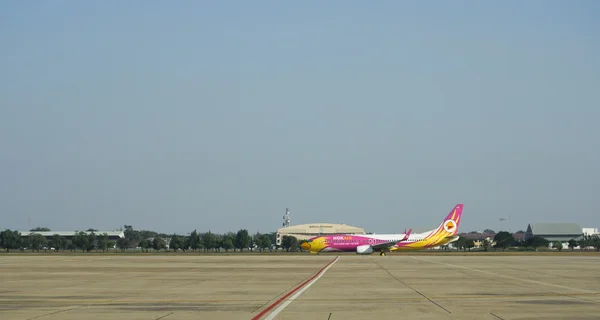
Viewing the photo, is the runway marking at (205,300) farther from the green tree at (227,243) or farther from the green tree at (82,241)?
the green tree at (227,243)

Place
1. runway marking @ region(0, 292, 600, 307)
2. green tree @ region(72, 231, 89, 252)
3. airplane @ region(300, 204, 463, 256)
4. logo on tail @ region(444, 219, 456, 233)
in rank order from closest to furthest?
1. runway marking @ region(0, 292, 600, 307)
2. airplane @ region(300, 204, 463, 256)
3. logo on tail @ region(444, 219, 456, 233)
4. green tree @ region(72, 231, 89, 252)

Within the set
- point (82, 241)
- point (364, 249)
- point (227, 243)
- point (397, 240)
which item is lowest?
point (364, 249)

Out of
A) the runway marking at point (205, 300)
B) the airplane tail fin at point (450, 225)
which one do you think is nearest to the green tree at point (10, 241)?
the airplane tail fin at point (450, 225)

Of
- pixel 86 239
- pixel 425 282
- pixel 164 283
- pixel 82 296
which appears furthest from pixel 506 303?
pixel 86 239

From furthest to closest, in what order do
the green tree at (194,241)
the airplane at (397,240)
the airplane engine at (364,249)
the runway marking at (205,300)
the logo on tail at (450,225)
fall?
the green tree at (194,241), the logo on tail at (450,225), the airplane at (397,240), the airplane engine at (364,249), the runway marking at (205,300)

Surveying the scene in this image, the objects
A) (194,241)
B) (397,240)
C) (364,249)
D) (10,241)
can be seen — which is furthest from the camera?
(194,241)

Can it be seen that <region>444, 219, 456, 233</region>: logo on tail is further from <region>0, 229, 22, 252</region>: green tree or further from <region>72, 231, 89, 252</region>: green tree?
<region>0, 229, 22, 252</region>: green tree

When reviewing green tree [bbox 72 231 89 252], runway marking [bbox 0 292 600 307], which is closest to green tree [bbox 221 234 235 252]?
green tree [bbox 72 231 89 252]

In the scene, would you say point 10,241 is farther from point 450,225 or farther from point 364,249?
point 450,225

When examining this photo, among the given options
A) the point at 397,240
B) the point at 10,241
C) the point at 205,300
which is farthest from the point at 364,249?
the point at 10,241

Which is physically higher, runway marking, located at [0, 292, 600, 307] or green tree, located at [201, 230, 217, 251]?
green tree, located at [201, 230, 217, 251]

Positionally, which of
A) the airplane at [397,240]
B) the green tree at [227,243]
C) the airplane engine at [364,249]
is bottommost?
the airplane engine at [364,249]

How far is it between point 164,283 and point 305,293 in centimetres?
1052

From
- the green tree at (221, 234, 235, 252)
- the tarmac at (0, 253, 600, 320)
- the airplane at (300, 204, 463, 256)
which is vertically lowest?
the tarmac at (0, 253, 600, 320)
